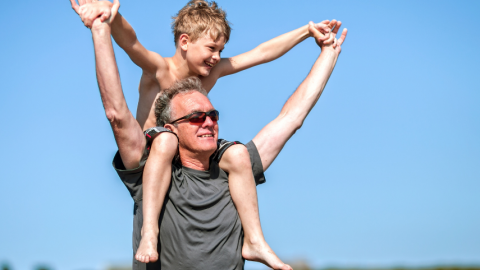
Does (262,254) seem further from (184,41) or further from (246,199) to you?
(184,41)

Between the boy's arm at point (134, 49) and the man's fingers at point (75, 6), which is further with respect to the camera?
the boy's arm at point (134, 49)

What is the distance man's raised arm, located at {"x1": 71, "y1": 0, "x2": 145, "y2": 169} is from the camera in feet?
13.7

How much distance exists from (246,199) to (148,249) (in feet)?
3.22

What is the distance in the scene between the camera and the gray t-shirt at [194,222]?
4.34 m

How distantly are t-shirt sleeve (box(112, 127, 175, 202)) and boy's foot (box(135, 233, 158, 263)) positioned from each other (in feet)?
1.57

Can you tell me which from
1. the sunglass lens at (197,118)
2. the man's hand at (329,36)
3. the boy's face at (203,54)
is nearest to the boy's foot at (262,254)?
the sunglass lens at (197,118)

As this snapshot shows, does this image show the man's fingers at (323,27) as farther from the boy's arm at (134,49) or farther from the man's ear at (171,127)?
the man's ear at (171,127)

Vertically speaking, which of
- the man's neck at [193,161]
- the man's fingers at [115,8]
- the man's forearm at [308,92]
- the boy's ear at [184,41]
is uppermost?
the boy's ear at [184,41]

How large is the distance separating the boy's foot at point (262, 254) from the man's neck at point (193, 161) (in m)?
0.76

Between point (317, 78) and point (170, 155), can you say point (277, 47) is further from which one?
point (170, 155)

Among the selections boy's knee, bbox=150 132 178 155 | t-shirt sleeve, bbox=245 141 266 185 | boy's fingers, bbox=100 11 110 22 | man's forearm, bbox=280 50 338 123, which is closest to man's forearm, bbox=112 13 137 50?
boy's fingers, bbox=100 11 110 22

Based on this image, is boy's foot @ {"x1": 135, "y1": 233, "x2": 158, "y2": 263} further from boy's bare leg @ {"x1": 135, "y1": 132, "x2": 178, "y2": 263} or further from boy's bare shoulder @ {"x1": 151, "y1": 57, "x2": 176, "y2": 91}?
boy's bare shoulder @ {"x1": 151, "y1": 57, "x2": 176, "y2": 91}

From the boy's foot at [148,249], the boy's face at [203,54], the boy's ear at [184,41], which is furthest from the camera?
the boy's ear at [184,41]

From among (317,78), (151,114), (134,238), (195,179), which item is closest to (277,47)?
(317,78)
